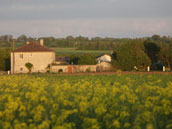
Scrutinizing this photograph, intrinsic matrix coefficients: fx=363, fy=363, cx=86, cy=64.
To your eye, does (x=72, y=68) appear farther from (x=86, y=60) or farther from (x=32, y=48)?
(x=32, y=48)

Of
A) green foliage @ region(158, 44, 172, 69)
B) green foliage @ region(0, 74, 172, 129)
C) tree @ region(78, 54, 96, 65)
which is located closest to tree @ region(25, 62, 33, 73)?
tree @ region(78, 54, 96, 65)

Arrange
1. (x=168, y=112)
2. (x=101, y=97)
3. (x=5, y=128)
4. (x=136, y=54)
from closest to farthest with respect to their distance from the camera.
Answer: (x=5, y=128) → (x=168, y=112) → (x=101, y=97) → (x=136, y=54)

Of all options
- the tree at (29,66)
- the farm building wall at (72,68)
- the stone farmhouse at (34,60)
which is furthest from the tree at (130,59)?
the tree at (29,66)

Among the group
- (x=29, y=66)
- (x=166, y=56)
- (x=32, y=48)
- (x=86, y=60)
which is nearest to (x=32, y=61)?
(x=29, y=66)

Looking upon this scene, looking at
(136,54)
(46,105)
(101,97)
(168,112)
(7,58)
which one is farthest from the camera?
(7,58)

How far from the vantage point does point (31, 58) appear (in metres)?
59.6

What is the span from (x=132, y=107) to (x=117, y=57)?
45.9 m

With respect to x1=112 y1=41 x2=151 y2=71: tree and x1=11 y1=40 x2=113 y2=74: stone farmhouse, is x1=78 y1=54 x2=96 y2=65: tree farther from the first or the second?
x1=112 y1=41 x2=151 y2=71: tree

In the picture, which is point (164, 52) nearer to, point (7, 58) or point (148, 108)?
point (7, 58)

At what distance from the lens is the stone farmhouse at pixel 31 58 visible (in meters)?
58.7

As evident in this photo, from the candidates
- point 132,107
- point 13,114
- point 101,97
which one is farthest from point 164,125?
point 13,114

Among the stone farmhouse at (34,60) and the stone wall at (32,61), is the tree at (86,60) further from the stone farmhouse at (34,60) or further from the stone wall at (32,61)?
the stone wall at (32,61)

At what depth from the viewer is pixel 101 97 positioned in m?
12.2

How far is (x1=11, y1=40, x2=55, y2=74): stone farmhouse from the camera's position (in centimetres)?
5866
